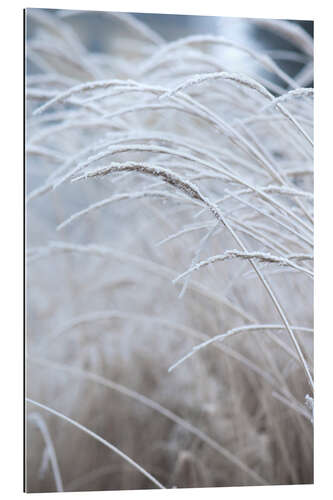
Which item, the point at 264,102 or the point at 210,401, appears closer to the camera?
the point at 264,102

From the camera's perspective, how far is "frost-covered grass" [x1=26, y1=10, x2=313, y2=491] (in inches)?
53.6

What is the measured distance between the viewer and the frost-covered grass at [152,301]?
1.36 metres

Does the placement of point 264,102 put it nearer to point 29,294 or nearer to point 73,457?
point 29,294

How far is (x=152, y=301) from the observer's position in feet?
5.49

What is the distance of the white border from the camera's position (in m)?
1.28

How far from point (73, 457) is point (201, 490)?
31 cm

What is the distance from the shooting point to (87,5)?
138cm

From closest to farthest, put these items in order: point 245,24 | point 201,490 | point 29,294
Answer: point 201,490
point 245,24
point 29,294

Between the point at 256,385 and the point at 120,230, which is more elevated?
the point at 120,230

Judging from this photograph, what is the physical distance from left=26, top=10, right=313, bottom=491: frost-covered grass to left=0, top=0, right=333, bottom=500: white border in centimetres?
3
